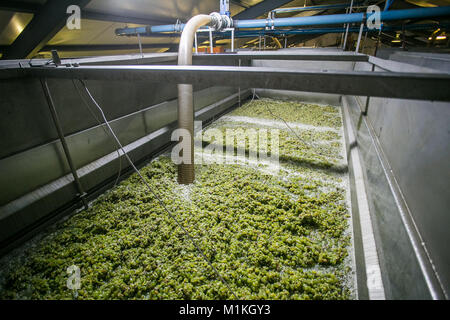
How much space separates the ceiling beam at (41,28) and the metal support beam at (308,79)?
3.59 m

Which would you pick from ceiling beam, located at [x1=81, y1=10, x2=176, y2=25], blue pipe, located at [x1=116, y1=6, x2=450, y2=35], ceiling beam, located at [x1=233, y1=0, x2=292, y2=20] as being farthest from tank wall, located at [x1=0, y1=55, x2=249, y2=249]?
ceiling beam, located at [x1=233, y1=0, x2=292, y2=20]

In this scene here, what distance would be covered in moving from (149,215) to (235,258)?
0.88 meters

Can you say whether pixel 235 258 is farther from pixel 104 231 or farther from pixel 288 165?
pixel 288 165

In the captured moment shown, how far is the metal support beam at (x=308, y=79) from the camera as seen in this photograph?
0.67m

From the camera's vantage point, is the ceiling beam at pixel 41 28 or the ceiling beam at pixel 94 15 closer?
the ceiling beam at pixel 94 15

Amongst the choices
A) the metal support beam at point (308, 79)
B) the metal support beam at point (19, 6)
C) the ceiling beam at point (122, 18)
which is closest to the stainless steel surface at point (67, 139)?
the metal support beam at point (308, 79)

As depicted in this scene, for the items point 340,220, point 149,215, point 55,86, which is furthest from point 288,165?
point 55,86

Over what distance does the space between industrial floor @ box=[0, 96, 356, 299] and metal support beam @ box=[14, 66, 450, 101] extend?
1.20 metres

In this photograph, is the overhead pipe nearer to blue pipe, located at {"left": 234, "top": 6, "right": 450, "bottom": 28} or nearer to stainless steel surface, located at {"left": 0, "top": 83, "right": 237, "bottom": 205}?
stainless steel surface, located at {"left": 0, "top": 83, "right": 237, "bottom": 205}

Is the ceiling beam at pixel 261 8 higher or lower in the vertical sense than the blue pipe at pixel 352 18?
higher

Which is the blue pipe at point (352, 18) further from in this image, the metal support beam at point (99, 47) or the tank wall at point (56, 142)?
the metal support beam at point (99, 47)

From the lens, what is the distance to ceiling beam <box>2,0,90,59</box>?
352cm

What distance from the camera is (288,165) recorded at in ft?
9.07
